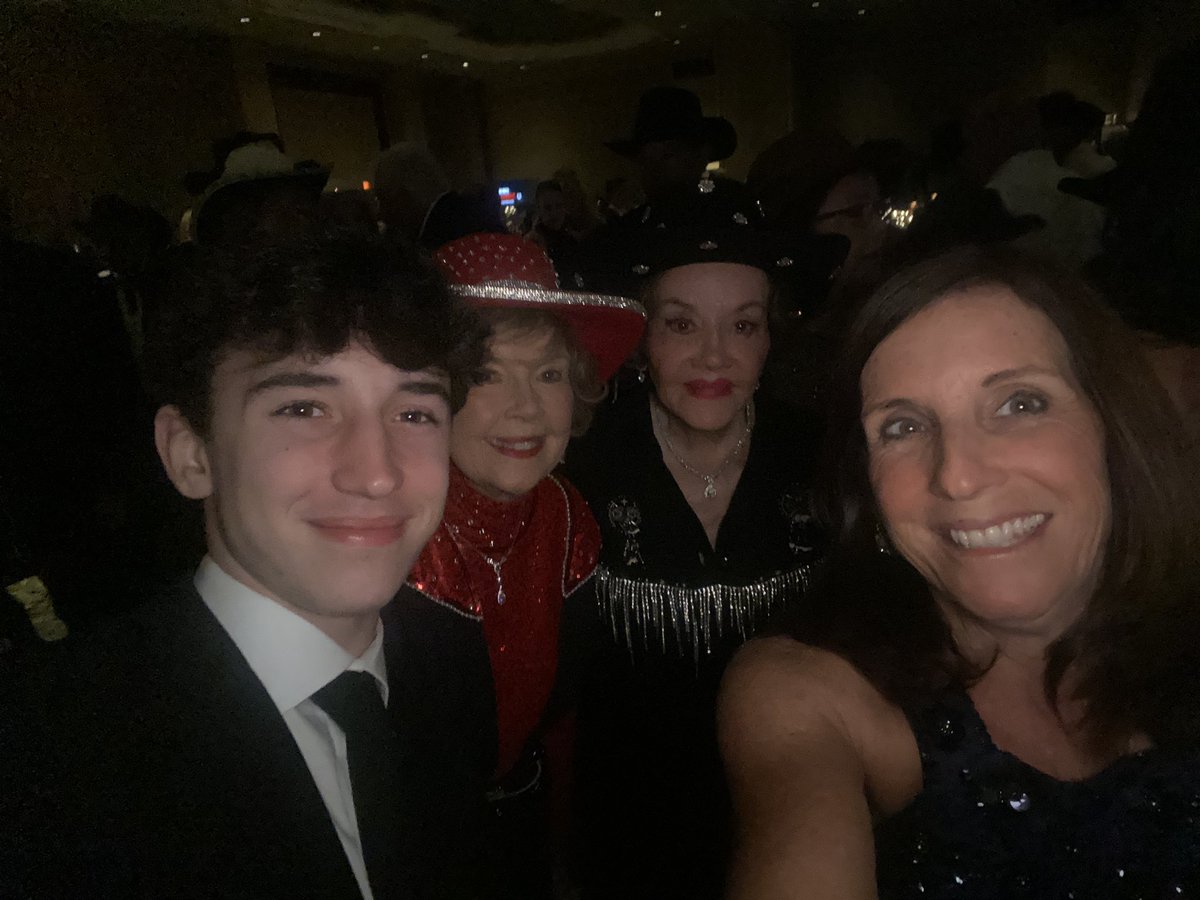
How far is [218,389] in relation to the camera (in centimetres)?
100

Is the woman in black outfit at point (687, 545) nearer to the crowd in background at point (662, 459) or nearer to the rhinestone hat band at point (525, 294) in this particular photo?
the crowd in background at point (662, 459)

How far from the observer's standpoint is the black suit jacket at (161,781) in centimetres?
75

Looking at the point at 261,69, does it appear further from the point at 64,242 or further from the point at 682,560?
the point at 682,560

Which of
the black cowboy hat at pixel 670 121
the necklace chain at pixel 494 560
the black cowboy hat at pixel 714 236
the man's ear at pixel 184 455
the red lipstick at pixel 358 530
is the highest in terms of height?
the black cowboy hat at pixel 670 121

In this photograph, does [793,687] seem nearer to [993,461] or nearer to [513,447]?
[993,461]

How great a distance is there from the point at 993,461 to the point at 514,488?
98cm

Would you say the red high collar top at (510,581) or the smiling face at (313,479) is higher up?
the smiling face at (313,479)

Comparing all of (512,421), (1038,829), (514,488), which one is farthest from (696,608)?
(1038,829)

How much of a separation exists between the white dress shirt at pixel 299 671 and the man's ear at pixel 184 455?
0.14 meters

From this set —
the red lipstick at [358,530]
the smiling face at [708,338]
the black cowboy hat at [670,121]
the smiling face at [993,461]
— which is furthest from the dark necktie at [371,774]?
the black cowboy hat at [670,121]

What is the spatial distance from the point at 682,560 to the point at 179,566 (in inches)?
78.1

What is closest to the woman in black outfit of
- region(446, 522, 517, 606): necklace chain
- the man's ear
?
region(446, 522, 517, 606): necklace chain

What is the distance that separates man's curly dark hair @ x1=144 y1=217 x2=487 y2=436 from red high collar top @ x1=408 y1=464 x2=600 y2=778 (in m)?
0.58

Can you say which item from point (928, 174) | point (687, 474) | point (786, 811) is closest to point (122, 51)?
point (687, 474)
